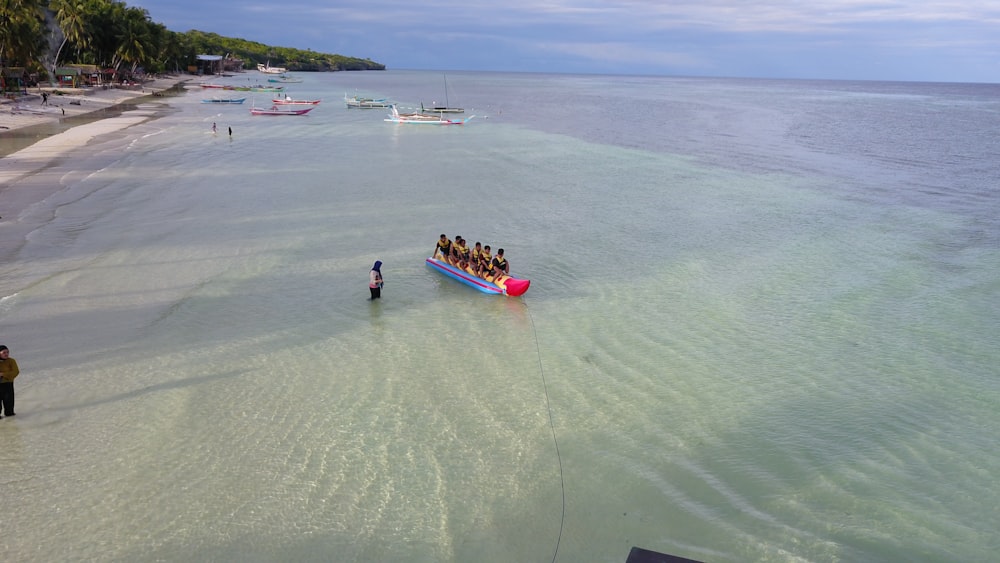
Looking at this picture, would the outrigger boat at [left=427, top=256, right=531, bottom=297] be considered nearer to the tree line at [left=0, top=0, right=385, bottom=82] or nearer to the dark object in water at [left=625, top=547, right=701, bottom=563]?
the dark object in water at [left=625, top=547, right=701, bottom=563]

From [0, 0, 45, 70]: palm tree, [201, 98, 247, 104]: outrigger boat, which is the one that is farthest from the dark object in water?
[201, 98, 247, 104]: outrigger boat

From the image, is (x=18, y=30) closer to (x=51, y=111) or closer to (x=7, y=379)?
(x=51, y=111)

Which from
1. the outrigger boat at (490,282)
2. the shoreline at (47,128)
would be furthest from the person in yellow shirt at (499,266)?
the shoreline at (47,128)

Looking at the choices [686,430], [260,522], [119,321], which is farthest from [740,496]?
[119,321]

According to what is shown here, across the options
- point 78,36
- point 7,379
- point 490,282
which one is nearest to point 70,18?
point 78,36

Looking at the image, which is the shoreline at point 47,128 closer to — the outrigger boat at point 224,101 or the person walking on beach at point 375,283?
the outrigger boat at point 224,101

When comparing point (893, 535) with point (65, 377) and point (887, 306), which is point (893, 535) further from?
point (65, 377)
